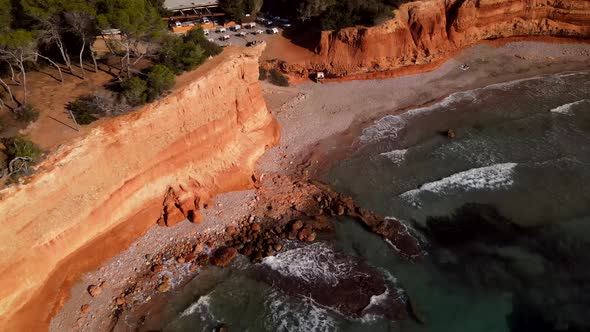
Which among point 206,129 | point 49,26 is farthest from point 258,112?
point 49,26

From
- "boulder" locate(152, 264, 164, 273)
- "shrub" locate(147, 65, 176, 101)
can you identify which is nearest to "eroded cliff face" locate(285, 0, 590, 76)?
"shrub" locate(147, 65, 176, 101)

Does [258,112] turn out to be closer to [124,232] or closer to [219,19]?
[124,232]

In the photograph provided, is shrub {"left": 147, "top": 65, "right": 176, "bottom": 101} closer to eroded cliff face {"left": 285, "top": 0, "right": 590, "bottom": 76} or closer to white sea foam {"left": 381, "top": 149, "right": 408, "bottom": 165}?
eroded cliff face {"left": 285, "top": 0, "right": 590, "bottom": 76}

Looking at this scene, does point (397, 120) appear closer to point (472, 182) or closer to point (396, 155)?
point (396, 155)

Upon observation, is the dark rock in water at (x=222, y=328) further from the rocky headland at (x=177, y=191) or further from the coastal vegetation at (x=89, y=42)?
the coastal vegetation at (x=89, y=42)

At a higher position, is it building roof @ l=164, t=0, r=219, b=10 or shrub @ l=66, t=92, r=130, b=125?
building roof @ l=164, t=0, r=219, b=10

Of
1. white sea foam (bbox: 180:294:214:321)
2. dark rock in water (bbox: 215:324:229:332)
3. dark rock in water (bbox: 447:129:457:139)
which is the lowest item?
dark rock in water (bbox: 215:324:229:332)

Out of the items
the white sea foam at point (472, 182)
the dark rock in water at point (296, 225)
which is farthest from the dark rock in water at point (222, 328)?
the white sea foam at point (472, 182)
